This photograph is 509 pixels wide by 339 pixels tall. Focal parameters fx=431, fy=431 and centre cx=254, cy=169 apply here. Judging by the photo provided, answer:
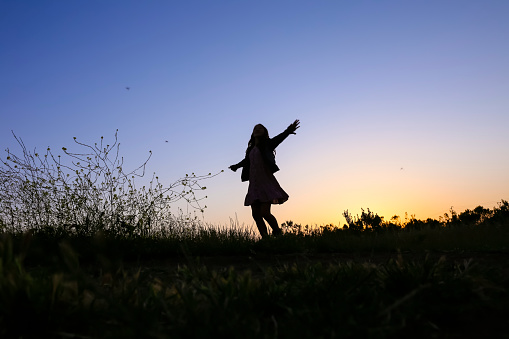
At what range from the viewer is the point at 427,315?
1872 mm

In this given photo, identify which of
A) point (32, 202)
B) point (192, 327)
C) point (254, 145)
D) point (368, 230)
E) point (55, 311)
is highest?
point (254, 145)

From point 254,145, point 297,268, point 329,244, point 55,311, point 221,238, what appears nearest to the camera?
point 55,311

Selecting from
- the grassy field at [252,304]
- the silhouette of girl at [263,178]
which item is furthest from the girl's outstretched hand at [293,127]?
the grassy field at [252,304]

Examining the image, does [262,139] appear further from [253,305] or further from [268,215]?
[253,305]

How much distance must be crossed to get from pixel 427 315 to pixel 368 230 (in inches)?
310

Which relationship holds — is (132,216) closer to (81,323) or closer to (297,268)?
(297,268)

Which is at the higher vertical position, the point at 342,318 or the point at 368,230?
the point at 368,230

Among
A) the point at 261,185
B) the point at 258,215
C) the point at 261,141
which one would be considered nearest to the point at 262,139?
the point at 261,141

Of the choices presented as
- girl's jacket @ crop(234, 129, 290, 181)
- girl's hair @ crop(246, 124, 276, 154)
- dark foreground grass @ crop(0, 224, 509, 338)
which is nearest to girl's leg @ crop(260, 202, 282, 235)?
girl's jacket @ crop(234, 129, 290, 181)

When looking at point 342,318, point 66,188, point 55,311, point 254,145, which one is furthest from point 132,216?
point 342,318

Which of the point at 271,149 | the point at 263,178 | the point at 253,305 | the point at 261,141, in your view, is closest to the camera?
the point at 253,305

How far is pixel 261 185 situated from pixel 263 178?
0.49 ft

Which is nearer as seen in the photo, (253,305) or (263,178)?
(253,305)

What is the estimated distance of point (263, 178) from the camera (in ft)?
27.6
